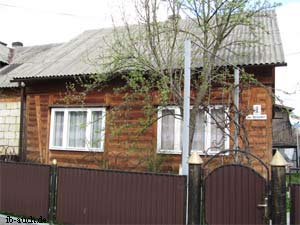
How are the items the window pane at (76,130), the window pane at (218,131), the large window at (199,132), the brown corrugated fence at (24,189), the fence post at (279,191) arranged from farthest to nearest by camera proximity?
1. the window pane at (76,130)
2. the large window at (199,132)
3. the window pane at (218,131)
4. the brown corrugated fence at (24,189)
5. the fence post at (279,191)

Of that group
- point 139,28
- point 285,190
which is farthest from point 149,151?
point 285,190

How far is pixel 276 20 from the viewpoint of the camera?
38.3ft

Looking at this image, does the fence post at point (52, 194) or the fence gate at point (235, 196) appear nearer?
the fence gate at point (235, 196)

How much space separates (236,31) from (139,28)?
347 cm

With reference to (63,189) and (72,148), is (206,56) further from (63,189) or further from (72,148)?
(72,148)

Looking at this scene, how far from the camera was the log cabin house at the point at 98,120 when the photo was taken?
897 cm

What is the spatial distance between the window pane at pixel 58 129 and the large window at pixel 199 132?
3.51m

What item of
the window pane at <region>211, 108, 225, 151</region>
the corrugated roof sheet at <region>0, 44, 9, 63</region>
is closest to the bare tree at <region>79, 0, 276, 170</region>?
the window pane at <region>211, 108, 225, 151</region>

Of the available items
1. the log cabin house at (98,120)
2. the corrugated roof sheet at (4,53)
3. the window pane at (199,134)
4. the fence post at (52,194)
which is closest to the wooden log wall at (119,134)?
the log cabin house at (98,120)

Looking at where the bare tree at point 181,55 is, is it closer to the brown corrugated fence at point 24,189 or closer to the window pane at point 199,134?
the window pane at point 199,134

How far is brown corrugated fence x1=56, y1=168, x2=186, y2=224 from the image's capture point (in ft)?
18.3

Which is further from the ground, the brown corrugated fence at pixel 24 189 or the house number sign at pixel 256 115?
the house number sign at pixel 256 115

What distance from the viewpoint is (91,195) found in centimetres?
629

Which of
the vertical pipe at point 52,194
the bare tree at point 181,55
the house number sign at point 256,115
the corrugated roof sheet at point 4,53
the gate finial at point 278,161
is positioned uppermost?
the corrugated roof sheet at point 4,53
